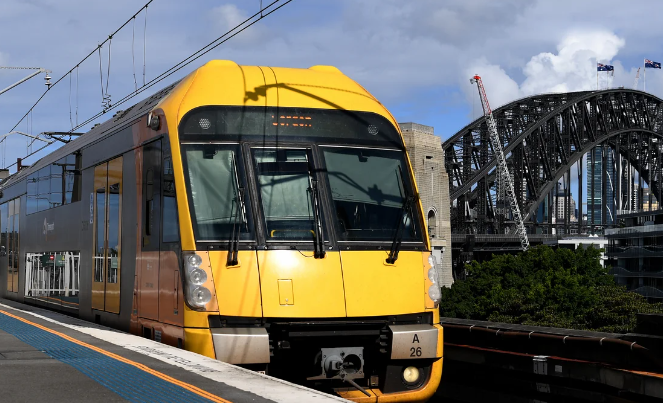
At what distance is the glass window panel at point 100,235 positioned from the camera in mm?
14516

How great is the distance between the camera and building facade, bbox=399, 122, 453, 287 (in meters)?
88.9

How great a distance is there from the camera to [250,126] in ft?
36.2

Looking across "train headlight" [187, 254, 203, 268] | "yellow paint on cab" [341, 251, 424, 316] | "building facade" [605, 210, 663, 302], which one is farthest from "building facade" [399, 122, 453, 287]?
"train headlight" [187, 254, 203, 268]

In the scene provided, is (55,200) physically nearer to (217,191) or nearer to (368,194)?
(217,191)

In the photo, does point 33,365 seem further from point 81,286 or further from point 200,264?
point 81,286

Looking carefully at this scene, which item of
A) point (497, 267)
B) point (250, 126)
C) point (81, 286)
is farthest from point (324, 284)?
point (497, 267)

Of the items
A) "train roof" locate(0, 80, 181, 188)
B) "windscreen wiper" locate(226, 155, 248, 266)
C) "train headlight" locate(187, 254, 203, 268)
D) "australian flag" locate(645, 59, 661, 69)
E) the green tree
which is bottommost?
the green tree

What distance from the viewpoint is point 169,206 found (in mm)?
10945

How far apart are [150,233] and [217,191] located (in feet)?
5.30

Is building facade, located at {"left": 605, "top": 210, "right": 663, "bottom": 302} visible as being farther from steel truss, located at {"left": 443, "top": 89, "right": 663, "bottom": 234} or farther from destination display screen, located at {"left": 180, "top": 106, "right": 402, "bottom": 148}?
destination display screen, located at {"left": 180, "top": 106, "right": 402, "bottom": 148}

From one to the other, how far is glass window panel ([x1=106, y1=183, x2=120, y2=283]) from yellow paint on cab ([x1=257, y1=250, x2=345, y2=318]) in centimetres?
409

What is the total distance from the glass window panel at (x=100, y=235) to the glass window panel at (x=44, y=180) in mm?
5286

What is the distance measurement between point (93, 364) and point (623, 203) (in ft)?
491

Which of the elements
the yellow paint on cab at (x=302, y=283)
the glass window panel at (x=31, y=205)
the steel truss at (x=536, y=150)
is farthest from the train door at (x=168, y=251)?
the steel truss at (x=536, y=150)
